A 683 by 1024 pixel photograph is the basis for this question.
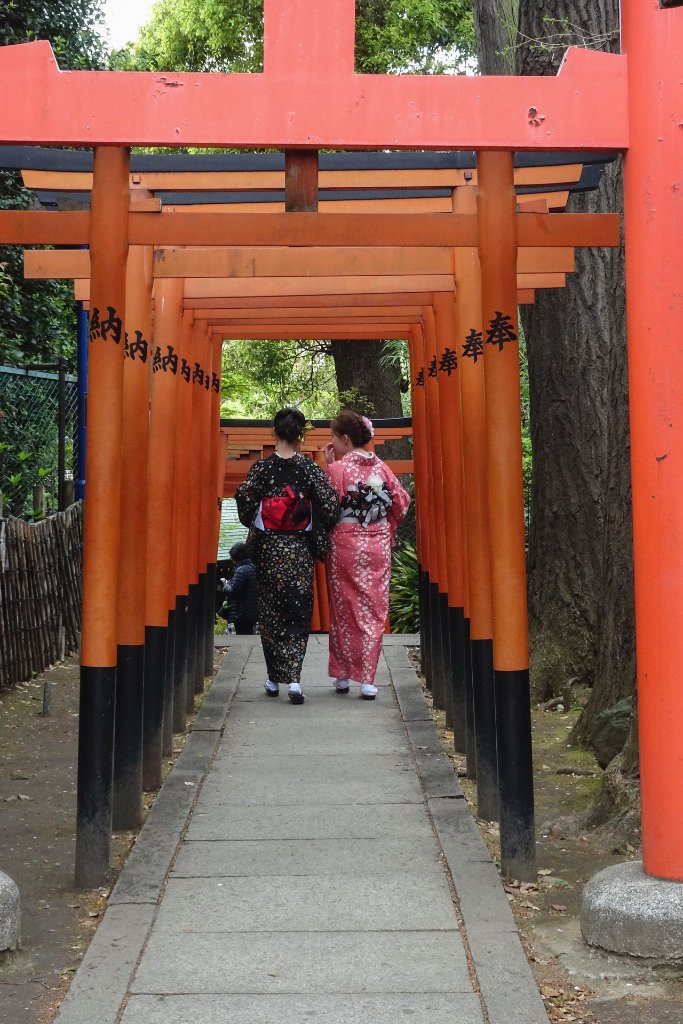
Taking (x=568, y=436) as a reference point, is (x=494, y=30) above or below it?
above

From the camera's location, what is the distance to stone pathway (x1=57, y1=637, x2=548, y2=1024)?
345 cm

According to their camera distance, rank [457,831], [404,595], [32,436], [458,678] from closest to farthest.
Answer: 1. [457,831]
2. [458,678]
3. [32,436]
4. [404,595]

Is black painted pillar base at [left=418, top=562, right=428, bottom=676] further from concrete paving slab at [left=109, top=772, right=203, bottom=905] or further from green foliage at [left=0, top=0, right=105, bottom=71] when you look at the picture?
green foliage at [left=0, top=0, right=105, bottom=71]

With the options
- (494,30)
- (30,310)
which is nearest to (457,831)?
(494,30)

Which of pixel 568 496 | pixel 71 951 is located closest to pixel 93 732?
pixel 71 951

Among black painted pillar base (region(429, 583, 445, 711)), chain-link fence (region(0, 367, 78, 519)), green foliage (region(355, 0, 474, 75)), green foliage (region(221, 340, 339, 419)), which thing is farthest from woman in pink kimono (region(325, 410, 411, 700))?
green foliage (region(355, 0, 474, 75))

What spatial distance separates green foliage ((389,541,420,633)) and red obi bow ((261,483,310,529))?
18.0 ft

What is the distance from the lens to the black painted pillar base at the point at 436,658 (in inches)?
311

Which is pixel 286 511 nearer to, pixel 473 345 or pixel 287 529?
pixel 287 529

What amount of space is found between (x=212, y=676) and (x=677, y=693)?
19.2ft

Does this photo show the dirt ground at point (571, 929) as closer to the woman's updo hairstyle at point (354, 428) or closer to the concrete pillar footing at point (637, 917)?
the concrete pillar footing at point (637, 917)

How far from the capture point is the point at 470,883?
4434 millimetres

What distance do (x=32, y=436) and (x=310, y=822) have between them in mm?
7304

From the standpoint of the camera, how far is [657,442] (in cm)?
388
